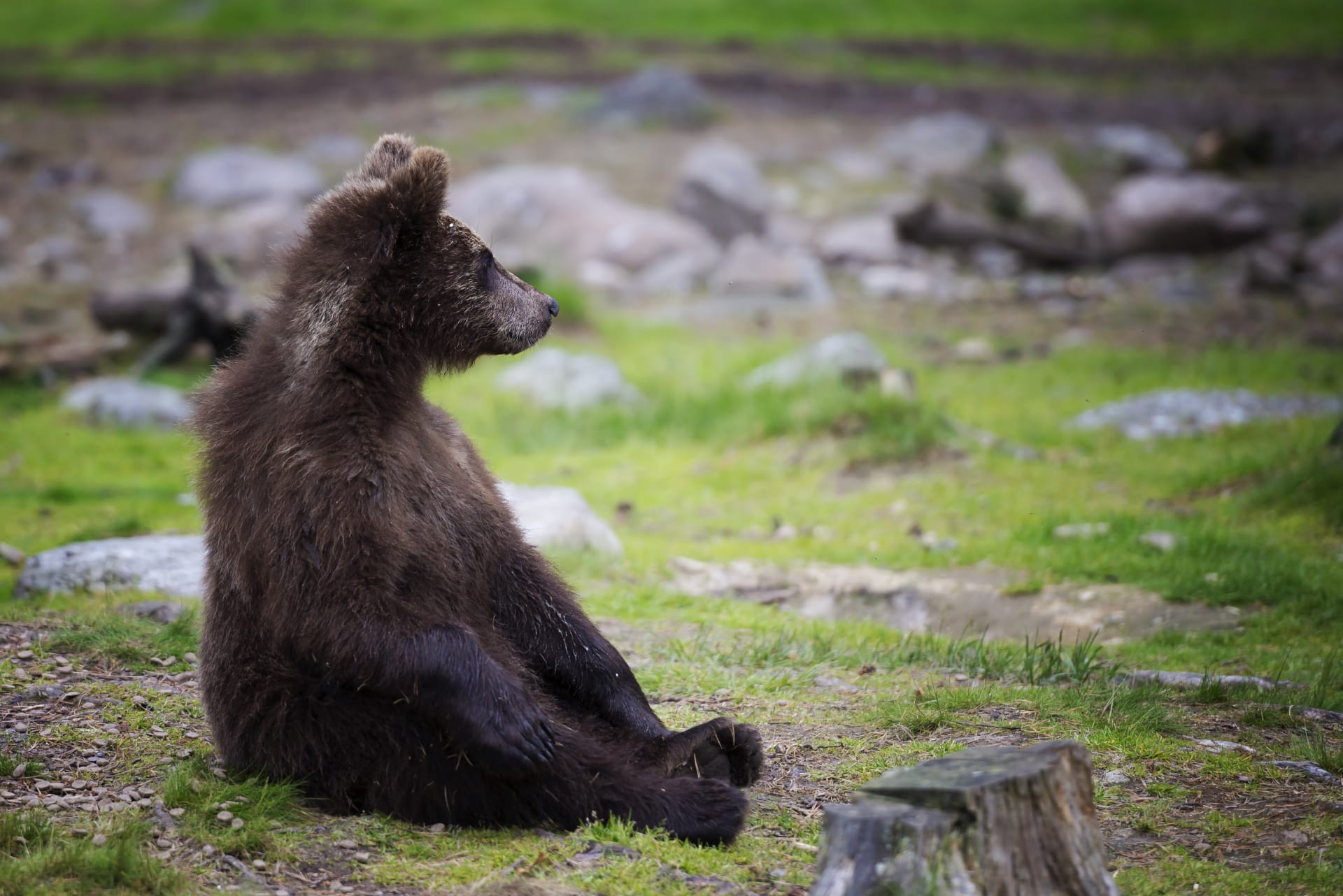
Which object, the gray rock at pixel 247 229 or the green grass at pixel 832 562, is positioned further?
the gray rock at pixel 247 229

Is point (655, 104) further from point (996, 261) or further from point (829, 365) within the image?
point (829, 365)

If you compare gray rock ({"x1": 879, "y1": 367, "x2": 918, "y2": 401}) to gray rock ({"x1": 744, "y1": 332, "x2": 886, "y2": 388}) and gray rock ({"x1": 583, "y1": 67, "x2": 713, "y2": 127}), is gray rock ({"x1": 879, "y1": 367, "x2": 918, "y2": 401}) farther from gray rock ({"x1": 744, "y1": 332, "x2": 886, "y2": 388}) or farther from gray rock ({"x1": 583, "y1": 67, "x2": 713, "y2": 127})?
gray rock ({"x1": 583, "y1": 67, "x2": 713, "y2": 127})

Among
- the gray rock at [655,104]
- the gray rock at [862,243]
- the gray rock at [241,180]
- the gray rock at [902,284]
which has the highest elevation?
the gray rock at [655,104]

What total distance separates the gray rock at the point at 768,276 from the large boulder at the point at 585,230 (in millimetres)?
494

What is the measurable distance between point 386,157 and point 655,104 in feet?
89.6

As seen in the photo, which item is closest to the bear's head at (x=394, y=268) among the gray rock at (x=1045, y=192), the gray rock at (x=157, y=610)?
the gray rock at (x=157, y=610)

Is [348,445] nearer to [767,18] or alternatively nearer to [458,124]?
[458,124]

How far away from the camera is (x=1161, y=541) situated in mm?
9922

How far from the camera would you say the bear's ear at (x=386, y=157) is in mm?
6047

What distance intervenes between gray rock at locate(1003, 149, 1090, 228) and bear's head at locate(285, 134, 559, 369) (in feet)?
66.7

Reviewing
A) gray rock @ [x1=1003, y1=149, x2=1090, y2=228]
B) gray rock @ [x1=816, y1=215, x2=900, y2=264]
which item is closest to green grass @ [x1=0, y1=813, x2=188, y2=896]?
gray rock @ [x1=816, y1=215, x2=900, y2=264]

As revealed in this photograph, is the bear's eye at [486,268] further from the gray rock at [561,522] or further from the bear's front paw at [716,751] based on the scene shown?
the gray rock at [561,522]

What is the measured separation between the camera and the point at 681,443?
14.1m

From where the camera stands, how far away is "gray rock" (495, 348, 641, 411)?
50.3 ft
